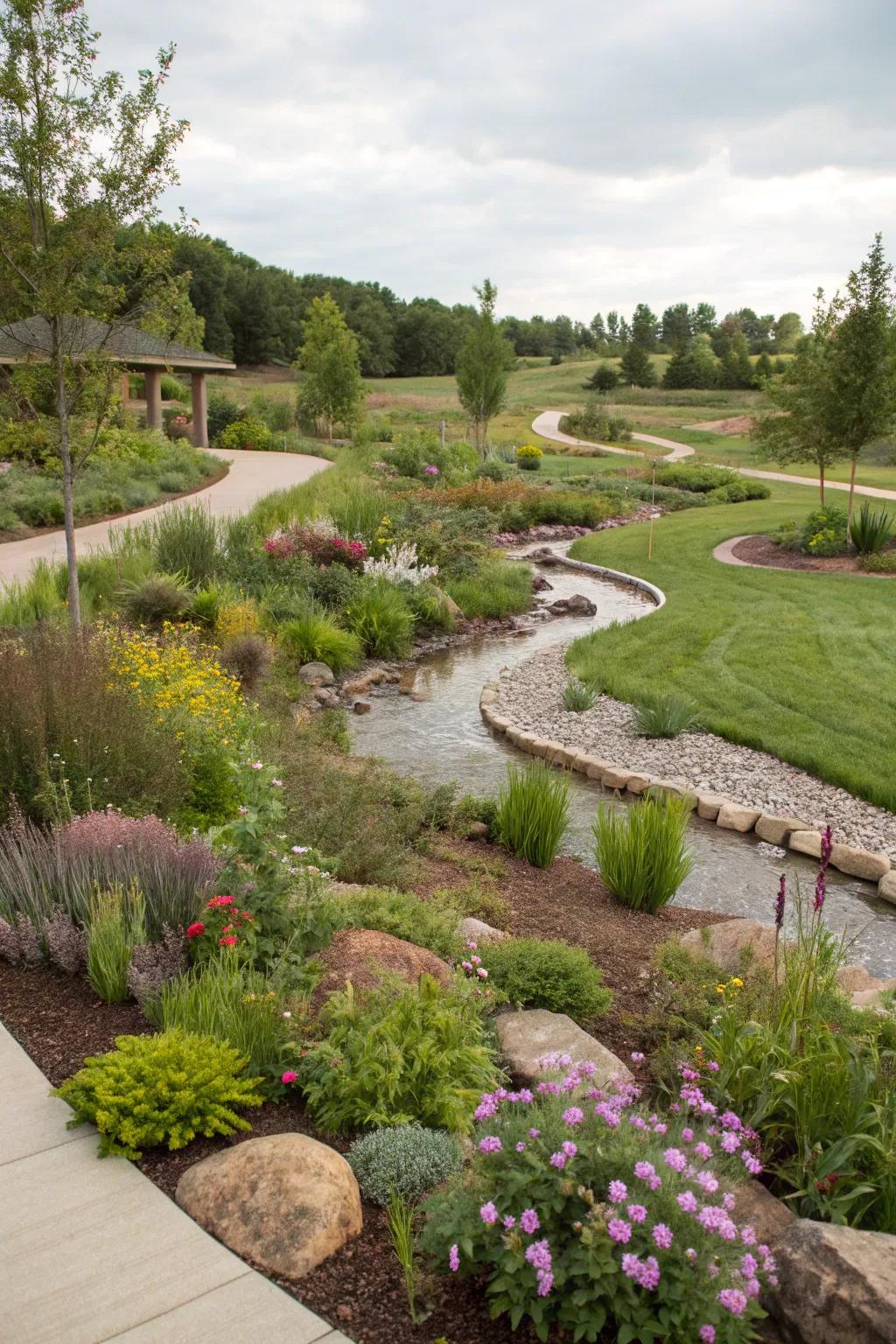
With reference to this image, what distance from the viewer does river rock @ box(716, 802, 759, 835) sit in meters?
7.09

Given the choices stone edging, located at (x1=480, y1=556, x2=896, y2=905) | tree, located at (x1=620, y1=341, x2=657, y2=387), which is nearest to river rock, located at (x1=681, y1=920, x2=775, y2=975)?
stone edging, located at (x1=480, y1=556, x2=896, y2=905)

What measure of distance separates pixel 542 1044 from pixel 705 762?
5.04 m

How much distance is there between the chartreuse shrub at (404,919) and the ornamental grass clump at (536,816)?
1598 mm

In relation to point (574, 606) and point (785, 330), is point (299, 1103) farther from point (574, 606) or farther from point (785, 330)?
point (785, 330)

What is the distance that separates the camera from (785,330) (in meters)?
76.1

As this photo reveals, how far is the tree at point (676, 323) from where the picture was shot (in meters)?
81.3

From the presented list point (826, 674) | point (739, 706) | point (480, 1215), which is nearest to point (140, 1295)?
point (480, 1215)

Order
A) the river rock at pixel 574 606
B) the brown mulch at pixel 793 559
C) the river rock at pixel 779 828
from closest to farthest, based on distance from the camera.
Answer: the river rock at pixel 779 828 < the river rock at pixel 574 606 < the brown mulch at pixel 793 559

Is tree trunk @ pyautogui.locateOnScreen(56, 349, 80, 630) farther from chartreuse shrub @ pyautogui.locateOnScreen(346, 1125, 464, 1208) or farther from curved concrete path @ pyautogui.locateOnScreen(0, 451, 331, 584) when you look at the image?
chartreuse shrub @ pyautogui.locateOnScreen(346, 1125, 464, 1208)

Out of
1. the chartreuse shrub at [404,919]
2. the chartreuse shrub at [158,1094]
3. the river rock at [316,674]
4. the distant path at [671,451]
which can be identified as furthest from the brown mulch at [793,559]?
the chartreuse shrub at [158,1094]

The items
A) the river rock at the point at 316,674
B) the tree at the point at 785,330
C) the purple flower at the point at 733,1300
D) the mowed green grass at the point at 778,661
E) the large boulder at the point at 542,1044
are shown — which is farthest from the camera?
the tree at the point at 785,330

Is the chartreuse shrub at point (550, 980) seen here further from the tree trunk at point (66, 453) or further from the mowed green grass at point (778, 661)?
the tree trunk at point (66, 453)

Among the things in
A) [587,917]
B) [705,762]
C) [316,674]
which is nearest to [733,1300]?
[587,917]

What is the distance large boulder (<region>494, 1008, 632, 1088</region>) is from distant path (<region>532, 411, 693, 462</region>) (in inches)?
1294
